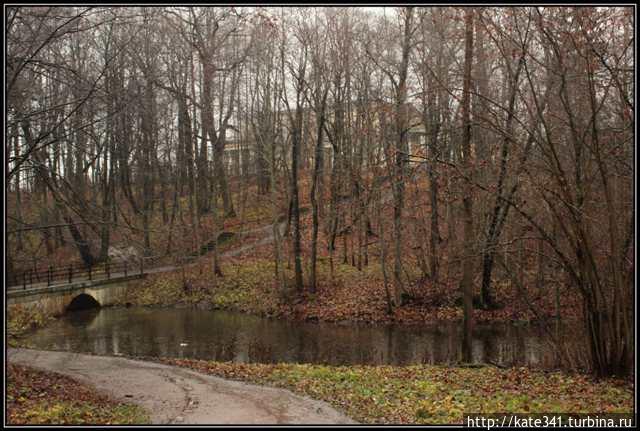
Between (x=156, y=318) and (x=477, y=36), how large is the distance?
725 inches

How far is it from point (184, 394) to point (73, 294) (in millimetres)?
19002

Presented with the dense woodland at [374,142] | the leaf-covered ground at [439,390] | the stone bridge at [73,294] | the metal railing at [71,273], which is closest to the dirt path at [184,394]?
the leaf-covered ground at [439,390]

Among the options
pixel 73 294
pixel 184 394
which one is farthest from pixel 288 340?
pixel 73 294

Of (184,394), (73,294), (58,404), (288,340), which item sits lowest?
(288,340)

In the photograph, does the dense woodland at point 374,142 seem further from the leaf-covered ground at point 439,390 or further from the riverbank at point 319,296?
the leaf-covered ground at point 439,390

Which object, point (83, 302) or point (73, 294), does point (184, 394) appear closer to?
point (73, 294)

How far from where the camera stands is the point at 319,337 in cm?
2020

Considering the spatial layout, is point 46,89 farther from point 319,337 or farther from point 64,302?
point 64,302

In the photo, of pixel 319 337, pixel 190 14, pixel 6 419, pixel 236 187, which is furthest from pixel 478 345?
pixel 236 187

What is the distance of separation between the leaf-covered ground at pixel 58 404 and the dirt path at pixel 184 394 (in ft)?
1.36

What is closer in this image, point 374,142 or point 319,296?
point 319,296

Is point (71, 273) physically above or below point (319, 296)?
above

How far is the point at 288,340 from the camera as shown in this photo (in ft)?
65.4

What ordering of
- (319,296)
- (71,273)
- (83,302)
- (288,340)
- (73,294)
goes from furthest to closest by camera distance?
(83,302) < (71,273) < (73,294) < (319,296) < (288,340)
